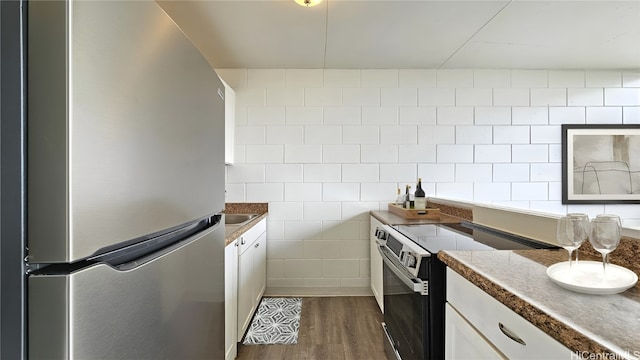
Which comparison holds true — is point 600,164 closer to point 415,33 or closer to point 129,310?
point 415,33

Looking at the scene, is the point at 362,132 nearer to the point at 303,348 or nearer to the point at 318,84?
the point at 318,84

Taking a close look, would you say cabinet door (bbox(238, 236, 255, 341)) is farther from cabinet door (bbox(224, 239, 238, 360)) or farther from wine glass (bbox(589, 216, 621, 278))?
wine glass (bbox(589, 216, 621, 278))

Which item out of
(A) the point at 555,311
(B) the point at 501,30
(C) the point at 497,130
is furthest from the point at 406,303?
(C) the point at 497,130

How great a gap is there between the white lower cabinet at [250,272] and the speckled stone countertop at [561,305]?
1.35 metres

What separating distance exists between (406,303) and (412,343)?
0.53 ft

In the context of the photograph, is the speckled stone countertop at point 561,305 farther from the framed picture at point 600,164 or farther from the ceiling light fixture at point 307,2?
the framed picture at point 600,164

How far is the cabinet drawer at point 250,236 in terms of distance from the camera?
1.87 m

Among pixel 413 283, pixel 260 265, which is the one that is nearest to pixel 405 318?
pixel 413 283

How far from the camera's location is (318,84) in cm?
293

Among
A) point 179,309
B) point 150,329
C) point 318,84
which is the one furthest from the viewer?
point 318,84

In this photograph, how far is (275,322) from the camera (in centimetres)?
229

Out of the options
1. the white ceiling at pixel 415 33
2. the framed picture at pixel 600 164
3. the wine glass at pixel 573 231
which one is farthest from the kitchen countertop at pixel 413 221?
the framed picture at pixel 600 164

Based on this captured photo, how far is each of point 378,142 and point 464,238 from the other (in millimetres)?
1670

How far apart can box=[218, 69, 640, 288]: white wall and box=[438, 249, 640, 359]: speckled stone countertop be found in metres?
1.98
